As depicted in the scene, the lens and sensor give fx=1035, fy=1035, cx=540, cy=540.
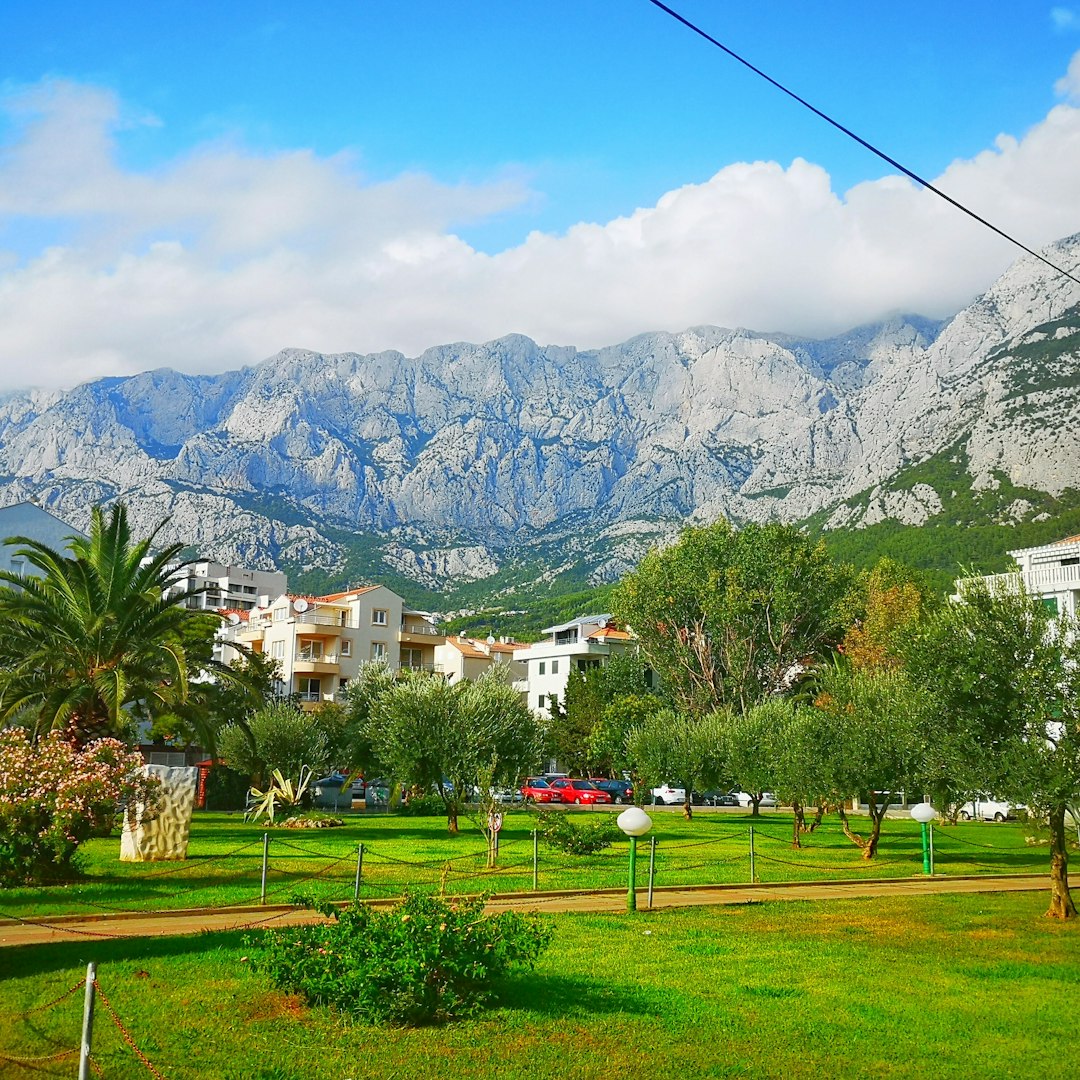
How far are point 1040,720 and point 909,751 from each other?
450 inches

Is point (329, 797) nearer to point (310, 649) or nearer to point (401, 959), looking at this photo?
point (310, 649)

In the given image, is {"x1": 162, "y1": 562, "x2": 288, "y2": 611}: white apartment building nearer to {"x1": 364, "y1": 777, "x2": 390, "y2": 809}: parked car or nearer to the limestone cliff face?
the limestone cliff face

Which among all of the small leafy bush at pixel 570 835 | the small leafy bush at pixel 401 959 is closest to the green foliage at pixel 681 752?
the small leafy bush at pixel 570 835

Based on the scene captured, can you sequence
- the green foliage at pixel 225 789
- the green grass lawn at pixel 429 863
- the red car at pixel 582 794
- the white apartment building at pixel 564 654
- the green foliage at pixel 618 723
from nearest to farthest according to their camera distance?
the green grass lawn at pixel 429 863, the green foliage at pixel 225 789, the red car at pixel 582 794, the green foliage at pixel 618 723, the white apartment building at pixel 564 654

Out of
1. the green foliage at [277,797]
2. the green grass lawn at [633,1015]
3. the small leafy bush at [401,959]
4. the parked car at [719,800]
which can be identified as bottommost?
the parked car at [719,800]

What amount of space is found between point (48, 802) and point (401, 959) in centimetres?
1119

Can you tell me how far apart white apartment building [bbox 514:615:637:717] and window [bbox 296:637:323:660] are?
53.0ft

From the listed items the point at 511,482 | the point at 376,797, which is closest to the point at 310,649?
the point at 376,797

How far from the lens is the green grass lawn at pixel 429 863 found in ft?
58.6

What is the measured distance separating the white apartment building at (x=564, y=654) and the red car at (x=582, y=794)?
2255cm

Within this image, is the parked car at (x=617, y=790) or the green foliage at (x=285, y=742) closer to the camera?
the green foliage at (x=285, y=742)

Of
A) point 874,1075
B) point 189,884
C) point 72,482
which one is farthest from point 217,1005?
point 72,482

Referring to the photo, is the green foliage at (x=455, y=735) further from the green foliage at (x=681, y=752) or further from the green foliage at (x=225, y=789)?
the green foliage at (x=225, y=789)

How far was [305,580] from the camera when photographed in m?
154
